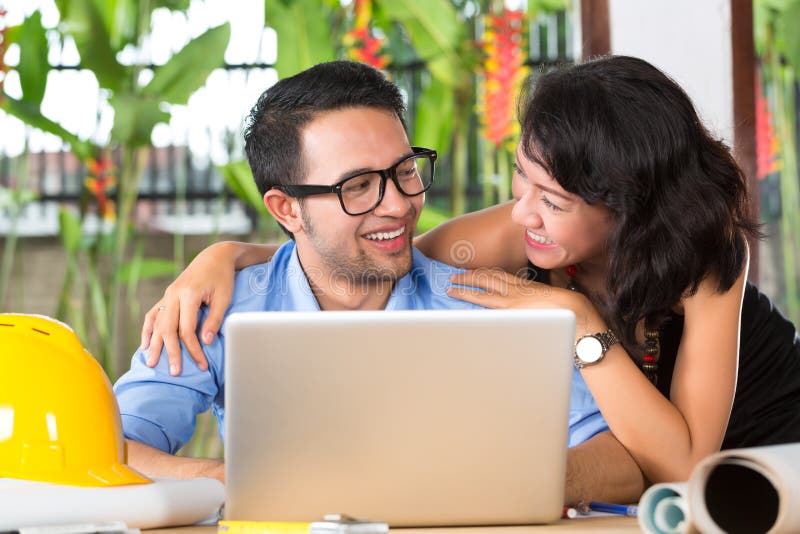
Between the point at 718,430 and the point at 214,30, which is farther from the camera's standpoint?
the point at 214,30

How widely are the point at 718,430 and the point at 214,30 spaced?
224 centimetres

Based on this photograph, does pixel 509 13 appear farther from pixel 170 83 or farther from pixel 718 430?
pixel 718 430

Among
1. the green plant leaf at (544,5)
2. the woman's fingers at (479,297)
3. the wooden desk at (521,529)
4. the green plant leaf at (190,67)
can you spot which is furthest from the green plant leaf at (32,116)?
the wooden desk at (521,529)

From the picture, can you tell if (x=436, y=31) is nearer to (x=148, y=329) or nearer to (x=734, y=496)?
(x=148, y=329)

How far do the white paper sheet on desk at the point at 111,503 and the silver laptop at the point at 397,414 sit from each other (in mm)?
62

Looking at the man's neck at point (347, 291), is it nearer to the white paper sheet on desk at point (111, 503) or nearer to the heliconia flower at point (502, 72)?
the white paper sheet on desk at point (111, 503)

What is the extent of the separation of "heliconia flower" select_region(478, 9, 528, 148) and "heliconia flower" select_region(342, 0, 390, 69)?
392 millimetres

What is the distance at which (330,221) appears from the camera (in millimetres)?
1631

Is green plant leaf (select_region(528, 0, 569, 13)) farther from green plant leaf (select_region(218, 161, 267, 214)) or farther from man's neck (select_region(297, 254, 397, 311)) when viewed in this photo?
man's neck (select_region(297, 254, 397, 311))

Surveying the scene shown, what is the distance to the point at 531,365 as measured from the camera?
91 cm

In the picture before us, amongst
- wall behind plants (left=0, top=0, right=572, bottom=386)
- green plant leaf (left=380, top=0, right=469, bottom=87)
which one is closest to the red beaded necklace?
wall behind plants (left=0, top=0, right=572, bottom=386)

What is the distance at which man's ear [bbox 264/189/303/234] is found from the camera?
170cm

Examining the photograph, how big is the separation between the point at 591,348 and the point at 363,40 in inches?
92.5

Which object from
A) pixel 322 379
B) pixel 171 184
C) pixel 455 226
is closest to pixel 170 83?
pixel 171 184
